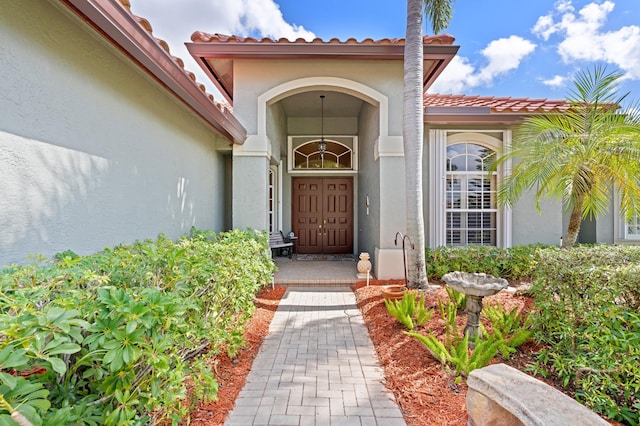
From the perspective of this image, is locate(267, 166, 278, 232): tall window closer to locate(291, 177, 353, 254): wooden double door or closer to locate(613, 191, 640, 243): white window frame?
locate(291, 177, 353, 254): wooden double door

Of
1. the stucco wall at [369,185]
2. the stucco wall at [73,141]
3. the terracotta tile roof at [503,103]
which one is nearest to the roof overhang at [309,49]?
the stucco wall at [369,185]

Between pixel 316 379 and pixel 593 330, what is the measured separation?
2.60 meters

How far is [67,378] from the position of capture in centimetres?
150

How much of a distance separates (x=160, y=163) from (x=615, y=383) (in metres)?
5.55

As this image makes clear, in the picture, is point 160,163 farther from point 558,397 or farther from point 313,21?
point 313,21

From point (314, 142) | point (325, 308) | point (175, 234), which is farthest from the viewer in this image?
point (314, 142)

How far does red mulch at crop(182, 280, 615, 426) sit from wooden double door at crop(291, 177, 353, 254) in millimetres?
5605

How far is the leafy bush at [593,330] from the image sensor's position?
7.82 ft

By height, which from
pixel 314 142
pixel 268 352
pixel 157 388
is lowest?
pixel 268 352

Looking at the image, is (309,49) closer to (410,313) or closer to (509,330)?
(410,313)

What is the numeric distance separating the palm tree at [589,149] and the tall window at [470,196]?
6.36 ft

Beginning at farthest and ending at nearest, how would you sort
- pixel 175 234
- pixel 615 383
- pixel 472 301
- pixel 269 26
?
pixel 269 26
pixel 175 234
pixel 472 301
pixel 615 383

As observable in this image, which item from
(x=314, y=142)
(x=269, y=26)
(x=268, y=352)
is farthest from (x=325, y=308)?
(x=269, y=26)

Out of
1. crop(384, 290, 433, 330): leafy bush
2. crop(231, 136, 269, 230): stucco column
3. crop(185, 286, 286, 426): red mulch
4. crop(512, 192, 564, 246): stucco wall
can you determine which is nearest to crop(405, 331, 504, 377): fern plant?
crop(384, 290, 433, 330): leafy bush
